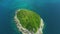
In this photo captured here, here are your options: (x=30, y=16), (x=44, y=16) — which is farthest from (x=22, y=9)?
(x=44, y=16)

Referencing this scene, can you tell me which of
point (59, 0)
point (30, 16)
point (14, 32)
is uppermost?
point (59, 0)

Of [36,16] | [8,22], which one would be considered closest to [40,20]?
[36,16]

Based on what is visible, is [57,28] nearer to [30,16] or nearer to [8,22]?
[30,16]

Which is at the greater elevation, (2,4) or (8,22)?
(2,4)

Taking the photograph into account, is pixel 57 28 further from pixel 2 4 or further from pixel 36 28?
pixel 2 4

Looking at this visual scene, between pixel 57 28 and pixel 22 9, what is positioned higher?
pixel 22 9

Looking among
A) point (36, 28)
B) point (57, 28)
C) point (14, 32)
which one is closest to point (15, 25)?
point (14, 32)
